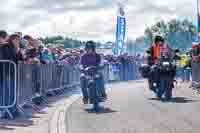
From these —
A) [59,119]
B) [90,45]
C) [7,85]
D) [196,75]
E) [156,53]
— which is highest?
[90,45]

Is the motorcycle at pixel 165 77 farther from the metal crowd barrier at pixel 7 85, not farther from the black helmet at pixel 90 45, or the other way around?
the metal crowd barrier at pixel 7 85

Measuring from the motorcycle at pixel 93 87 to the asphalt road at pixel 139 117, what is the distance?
0.33 meters

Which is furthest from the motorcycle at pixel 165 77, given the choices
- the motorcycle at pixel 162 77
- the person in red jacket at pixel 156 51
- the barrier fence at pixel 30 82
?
the barrier fence at pixel 30 82

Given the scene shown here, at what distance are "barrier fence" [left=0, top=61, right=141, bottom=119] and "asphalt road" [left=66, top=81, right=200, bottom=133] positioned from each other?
3.88 feet

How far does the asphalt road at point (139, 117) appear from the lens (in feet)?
39.4

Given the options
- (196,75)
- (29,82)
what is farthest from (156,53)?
(29,82)

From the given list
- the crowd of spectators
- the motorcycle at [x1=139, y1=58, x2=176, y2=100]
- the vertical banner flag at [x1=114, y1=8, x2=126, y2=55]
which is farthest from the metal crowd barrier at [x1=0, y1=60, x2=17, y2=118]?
the vertical banner flag at [x1=114, y1=8, x2=126, y2=55]

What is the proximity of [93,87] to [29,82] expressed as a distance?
170cm

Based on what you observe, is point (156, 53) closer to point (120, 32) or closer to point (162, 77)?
point (162, 77)

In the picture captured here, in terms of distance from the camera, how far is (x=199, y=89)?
23.4m

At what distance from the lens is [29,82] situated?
54.9 ft

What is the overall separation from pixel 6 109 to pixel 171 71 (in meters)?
7.06

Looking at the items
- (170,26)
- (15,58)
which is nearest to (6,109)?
(15,58)

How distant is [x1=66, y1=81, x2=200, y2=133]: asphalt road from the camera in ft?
39.4
